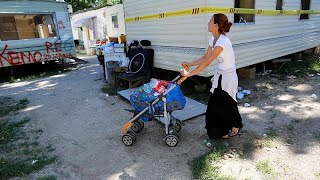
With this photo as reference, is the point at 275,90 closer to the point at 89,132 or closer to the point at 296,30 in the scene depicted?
the point at 296,30

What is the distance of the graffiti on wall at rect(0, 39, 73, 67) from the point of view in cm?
925

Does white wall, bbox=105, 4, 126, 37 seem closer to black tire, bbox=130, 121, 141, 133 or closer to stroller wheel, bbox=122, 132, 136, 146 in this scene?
black tire, bbox=130, 121, 141, 133

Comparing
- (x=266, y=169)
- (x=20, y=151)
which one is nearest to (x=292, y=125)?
(x=266, y=169)

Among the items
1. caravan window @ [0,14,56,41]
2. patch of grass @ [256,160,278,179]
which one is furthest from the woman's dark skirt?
caravan window @ [0,14,56,41]

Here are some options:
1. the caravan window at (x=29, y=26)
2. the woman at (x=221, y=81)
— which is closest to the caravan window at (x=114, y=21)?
the caravan window at (x=29, y=26)

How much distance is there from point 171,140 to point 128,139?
2.18ft

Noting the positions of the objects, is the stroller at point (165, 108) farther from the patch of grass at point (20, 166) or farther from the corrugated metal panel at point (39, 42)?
the corrugated metal panel at point (39, 42)

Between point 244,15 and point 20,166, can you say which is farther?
point 244,15

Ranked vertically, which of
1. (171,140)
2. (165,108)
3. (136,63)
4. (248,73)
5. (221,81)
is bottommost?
(171,140)

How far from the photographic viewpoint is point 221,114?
352 centimetres

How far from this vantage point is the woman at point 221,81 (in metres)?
3.12

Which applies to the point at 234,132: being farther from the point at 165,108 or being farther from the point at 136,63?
the point at 136,63

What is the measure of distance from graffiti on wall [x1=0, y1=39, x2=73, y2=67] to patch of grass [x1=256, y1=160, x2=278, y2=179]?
956 centimetres

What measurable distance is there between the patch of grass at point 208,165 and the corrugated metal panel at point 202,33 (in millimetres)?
2290
